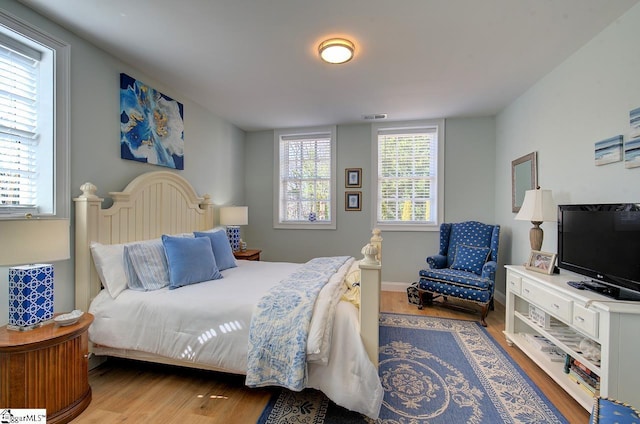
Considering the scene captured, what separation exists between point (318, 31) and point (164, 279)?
227 centimetres

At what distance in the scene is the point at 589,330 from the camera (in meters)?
1.62

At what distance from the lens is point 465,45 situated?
2201mm

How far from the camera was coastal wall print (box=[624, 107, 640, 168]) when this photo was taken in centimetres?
177

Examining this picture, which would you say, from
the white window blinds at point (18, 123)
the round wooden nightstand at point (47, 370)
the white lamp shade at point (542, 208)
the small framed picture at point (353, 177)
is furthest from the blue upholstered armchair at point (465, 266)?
the white window blinds at point (18, 123)

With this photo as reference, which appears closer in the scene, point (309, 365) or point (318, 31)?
point (309, 365)

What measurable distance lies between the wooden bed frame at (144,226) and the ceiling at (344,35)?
1.13 m

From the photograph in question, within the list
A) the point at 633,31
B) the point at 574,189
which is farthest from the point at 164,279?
the point at 633,31

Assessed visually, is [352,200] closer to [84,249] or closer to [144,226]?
[144,226]

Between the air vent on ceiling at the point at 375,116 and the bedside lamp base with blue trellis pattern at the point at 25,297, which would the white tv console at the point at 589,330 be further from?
the bedside lamp base with blue trellis pattern at the point at 25,297

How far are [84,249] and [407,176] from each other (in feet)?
12.8

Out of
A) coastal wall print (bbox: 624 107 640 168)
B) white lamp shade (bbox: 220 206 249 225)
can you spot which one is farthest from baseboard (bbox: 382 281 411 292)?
coastal wall print (bbox: 624 107 640 168)

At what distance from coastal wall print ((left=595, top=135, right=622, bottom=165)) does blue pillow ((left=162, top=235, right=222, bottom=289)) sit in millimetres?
3164

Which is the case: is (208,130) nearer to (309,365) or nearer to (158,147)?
(158,147)
